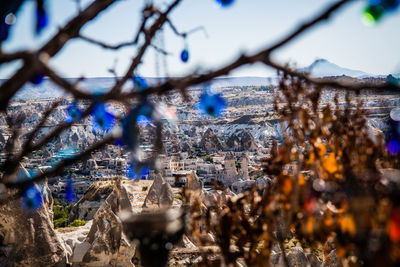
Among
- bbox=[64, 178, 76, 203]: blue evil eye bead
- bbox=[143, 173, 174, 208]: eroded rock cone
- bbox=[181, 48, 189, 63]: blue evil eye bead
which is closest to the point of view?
bbox=[181, 48, 189, 63]: blue evil eye bead

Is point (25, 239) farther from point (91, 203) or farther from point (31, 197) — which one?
point (91, 203)

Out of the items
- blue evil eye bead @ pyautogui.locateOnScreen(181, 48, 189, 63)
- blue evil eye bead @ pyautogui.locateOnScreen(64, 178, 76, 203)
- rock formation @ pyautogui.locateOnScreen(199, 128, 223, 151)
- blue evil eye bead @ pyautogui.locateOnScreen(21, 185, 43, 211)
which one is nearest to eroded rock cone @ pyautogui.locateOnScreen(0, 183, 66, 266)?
blue evil eye bead @ pyautogui.locateOnScreen(21, 185, 43, 211)

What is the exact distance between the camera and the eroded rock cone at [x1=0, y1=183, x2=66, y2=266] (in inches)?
180

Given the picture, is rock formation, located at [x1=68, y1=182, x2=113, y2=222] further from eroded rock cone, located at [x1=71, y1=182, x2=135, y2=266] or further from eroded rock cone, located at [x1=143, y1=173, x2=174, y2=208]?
eroded rock cone, located at [x1=71, y1=182, x2=135, y2=266]

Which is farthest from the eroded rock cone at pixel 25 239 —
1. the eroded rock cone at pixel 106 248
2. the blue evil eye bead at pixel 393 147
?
the blue evil eye bead at pixel 393 147

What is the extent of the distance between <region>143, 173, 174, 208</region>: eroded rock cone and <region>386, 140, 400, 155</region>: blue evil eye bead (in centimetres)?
716

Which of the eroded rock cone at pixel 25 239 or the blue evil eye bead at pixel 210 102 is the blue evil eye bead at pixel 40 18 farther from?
the eroded rock cone at pixel 25 239

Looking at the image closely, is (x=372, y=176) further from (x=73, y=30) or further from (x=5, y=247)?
(x=5, y=247)

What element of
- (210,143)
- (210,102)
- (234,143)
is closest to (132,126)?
(210,102)

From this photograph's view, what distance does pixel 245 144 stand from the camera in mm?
55250

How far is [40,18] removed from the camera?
133 cm

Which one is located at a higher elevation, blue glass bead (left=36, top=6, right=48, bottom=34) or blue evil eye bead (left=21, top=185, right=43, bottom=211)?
blue glass bead (left=36, top=6, right=48, bottom=34)

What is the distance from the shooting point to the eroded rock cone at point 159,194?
356 inches

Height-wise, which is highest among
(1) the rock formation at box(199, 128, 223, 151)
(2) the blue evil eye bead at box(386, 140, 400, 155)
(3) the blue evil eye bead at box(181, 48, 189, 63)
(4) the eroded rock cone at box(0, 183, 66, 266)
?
(3) the blue evil eye bead at box(181, 48, 189, 63)
